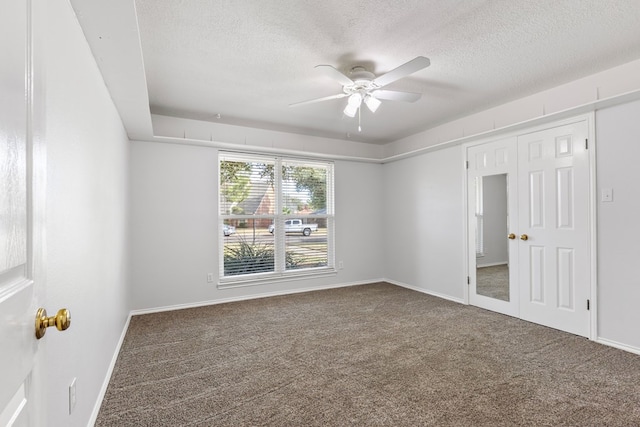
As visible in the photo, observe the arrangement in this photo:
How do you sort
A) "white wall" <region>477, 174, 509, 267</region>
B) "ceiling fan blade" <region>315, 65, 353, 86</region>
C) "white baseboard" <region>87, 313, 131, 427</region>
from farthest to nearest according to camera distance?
"white wall" <region>477, 174, 509, 267</region> → "ceiling fan blade" <region>315, 65, 353, 86</region> → "white baseboard" <region>87, 313, 131, 427</region>

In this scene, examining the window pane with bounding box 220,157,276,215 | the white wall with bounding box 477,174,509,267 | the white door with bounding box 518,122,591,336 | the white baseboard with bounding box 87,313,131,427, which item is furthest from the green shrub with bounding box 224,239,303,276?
the white door with bounding box 518,122,591,336

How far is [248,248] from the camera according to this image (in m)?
4.77

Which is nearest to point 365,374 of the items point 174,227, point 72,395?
point 72,395

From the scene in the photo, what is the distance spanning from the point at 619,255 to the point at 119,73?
169 inches

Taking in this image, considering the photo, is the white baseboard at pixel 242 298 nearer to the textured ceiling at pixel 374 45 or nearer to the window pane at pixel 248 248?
the window pane at pixel 248 248

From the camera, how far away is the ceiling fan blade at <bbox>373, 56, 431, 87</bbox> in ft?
7.55

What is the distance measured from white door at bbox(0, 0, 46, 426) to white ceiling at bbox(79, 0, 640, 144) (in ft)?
5.51

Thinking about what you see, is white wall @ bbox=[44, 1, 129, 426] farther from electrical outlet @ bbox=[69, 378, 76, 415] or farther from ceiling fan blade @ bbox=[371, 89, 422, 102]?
ceiling fan blade @ bbox=[371, 89, 422, 102]

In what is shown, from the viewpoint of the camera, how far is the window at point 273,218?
15.2 feet

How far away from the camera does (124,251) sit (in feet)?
11.1

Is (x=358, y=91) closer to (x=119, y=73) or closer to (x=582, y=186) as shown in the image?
(x=119, y=73)

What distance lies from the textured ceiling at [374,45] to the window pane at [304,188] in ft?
4.52

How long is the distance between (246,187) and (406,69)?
2.93 meters

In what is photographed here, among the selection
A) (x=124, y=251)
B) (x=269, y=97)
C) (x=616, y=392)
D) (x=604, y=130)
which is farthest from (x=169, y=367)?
(x=604, y=130)
